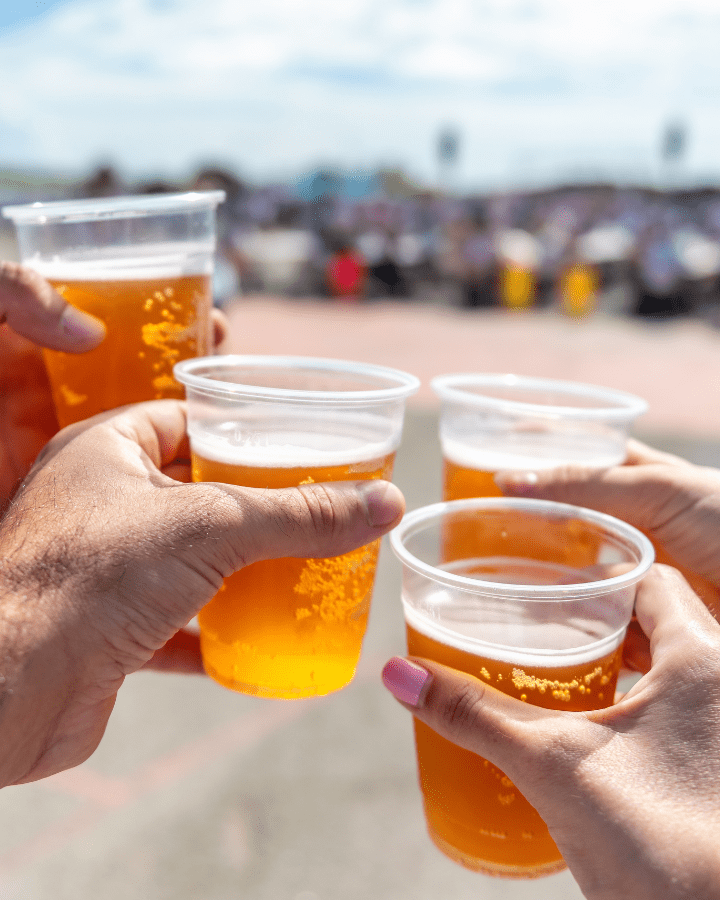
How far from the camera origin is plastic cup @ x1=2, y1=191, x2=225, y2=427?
4.86 feet

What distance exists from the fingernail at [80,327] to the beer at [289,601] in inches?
12.0

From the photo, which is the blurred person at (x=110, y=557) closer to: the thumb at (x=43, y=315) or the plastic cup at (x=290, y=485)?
the plastic cup at (x=290, y=485)

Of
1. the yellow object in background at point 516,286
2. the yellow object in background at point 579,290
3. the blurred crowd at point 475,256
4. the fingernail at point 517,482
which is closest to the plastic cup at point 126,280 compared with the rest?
the fingernail at point 517,482

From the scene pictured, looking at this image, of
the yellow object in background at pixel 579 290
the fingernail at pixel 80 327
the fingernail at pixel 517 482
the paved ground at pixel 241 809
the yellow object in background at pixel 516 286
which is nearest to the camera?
the fingernail at pixel 80 327

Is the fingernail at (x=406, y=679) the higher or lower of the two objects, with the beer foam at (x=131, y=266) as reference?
lower

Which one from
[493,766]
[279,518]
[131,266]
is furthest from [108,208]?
[493,766]

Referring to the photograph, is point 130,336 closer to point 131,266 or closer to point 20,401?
point 131,266

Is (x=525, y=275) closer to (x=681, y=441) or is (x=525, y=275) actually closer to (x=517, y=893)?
(x=681, y=441)

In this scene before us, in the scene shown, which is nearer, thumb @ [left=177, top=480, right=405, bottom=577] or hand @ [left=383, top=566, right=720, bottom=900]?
hand @ [left=383, top=566, right=720, bottom=900]

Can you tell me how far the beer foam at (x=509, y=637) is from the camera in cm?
114

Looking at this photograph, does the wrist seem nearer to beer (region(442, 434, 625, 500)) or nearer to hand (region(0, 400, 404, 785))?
hand (region(0, 400, 404, 785))

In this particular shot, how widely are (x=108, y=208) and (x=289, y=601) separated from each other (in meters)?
0.81

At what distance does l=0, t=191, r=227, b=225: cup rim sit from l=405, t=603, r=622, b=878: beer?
0.89m

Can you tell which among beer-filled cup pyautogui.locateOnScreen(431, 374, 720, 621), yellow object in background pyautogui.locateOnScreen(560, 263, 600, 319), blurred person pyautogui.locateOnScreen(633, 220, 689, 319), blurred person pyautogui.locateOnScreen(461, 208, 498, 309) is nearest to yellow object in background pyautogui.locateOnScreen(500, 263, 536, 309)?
blurred person pyautogui.locateOnScreen(461, 208, 498, 309)
